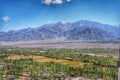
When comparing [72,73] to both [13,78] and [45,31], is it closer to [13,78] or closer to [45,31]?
[13,78]

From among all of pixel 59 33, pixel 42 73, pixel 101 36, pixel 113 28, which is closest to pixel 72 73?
pixel 42 73

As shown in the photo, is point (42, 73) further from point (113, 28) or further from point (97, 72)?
point (113, 28)

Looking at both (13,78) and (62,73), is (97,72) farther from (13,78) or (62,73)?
(13,78)

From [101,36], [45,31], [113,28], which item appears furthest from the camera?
[113,28]

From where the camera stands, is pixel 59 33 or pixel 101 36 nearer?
pixel 101 36

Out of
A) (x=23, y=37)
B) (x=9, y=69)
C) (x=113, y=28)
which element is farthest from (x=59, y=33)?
(x=9, y=69)

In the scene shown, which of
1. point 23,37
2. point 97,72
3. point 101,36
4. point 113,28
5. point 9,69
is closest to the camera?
point 97,72

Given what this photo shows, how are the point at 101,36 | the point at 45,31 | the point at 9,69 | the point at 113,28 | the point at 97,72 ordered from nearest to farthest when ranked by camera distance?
the point at 97,72 → the point at 9,69 → the point at 101,36 → the point at 45,31 → the point at 113,28

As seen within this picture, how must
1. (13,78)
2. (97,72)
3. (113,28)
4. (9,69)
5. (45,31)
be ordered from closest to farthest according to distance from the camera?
(13,78), (97,72), (9,69), (45,31), (113,28)

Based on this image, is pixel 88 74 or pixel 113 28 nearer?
pixel 88 74
